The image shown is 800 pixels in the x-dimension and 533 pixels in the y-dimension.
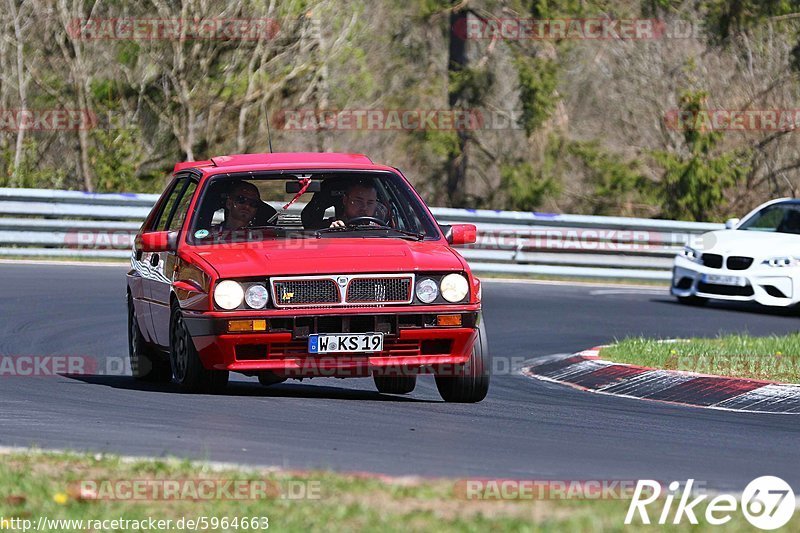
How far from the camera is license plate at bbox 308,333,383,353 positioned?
28.1 feet

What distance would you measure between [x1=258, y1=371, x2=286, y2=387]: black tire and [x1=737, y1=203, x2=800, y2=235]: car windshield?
10294mm

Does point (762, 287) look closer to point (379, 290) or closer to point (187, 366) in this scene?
point (379, 290)

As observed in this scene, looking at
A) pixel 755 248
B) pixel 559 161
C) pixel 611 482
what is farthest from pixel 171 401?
pixel 559 161

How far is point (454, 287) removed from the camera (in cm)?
877

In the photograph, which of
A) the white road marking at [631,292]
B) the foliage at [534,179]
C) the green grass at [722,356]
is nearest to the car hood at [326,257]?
the green grass at [722,356]

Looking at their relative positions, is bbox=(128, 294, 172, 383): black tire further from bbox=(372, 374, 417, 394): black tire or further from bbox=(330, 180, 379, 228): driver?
bbox=(330, 180, 379, 228): driver

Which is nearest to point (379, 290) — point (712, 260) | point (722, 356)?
point (722, 356)

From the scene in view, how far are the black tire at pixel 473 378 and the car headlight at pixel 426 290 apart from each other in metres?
0.42

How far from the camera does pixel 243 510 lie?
17.4ft

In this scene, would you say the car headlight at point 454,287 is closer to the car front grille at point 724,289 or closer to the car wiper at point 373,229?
the car wiper at point 373,229

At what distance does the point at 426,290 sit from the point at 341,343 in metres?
0.59

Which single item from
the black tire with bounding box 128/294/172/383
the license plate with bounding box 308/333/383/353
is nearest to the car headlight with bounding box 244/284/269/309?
the license plate with bounding box 308/333/383/353

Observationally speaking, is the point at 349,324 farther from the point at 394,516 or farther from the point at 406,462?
the point at 394,516

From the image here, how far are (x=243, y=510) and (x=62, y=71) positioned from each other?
860 inches
